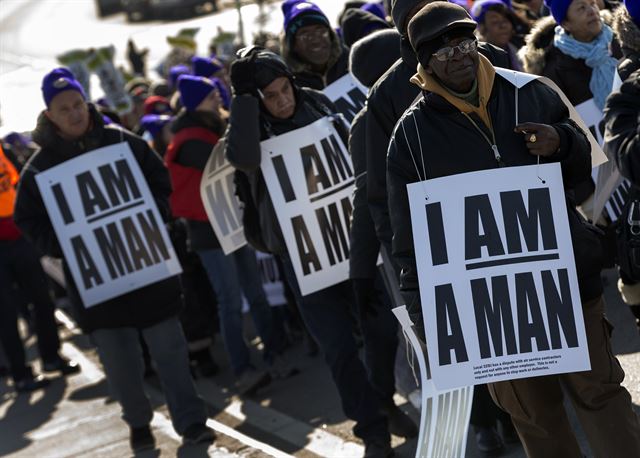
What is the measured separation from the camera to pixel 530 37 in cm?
727

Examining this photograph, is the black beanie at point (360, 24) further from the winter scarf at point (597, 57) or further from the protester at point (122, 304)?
the protester at point (122, 304)

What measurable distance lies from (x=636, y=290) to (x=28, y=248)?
617cm

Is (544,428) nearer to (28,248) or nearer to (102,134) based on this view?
(102,134)

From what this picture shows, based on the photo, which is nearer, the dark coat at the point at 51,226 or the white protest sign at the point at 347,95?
the white protest sign at the point at 347,95

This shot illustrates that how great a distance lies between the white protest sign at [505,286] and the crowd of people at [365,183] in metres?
0.11

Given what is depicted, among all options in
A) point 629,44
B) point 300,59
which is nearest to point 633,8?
point 629,44

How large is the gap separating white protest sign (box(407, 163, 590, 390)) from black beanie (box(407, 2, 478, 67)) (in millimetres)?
451

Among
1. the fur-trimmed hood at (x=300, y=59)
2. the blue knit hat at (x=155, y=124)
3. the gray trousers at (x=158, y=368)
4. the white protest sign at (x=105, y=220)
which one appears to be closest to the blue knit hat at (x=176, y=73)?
the blue knit hat at (x=155, y=124)

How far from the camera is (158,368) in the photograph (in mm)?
7688

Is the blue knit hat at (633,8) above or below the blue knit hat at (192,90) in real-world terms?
above

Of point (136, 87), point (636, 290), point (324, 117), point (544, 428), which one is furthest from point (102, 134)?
point (136, 87)

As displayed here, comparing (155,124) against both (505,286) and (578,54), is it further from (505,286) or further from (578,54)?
(505,286)

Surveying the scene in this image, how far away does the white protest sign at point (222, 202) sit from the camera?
7629 mm

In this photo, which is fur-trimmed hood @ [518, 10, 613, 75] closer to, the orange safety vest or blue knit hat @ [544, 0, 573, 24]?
blue knit hat @ [544, 0, 573, 24]
